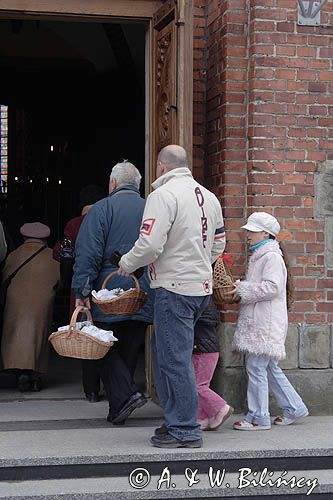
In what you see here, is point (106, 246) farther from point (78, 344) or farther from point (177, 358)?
point (177, 358)

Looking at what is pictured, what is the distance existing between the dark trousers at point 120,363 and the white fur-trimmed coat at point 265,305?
690 millimetres

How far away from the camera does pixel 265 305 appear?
6.81m

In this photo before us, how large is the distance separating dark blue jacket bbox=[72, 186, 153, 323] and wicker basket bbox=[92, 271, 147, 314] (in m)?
0.17

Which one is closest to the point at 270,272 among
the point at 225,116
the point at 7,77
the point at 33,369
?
the point at 225,116

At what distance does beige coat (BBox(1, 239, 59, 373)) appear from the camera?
332 inches

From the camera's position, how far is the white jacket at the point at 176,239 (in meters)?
6.01

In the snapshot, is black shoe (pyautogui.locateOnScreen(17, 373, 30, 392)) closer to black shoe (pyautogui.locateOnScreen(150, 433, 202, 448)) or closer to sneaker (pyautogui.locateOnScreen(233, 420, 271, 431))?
sneaker (pyautogui.locateOnScreen(233, 420, 271, 431))

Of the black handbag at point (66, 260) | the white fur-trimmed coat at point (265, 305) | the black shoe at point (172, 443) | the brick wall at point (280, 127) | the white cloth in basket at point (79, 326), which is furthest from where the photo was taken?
the black handbag at point (66, 260)

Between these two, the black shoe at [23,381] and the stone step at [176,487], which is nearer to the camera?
the stone step at [176,487]

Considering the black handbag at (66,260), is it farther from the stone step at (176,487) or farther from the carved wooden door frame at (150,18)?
the stone step at (176,487)

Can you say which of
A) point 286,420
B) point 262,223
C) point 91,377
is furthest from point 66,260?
point 286,420

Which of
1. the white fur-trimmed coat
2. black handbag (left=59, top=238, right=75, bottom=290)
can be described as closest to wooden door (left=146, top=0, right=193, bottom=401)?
black handbag (left=59, top=238, right=75, bottom=290)

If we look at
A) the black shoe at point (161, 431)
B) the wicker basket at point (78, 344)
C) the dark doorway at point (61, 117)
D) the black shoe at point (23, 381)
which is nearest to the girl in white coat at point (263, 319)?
the black shoe at point (161, 431)

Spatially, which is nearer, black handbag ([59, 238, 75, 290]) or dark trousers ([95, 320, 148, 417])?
dark trousers ([95, 320, 148, 417])
